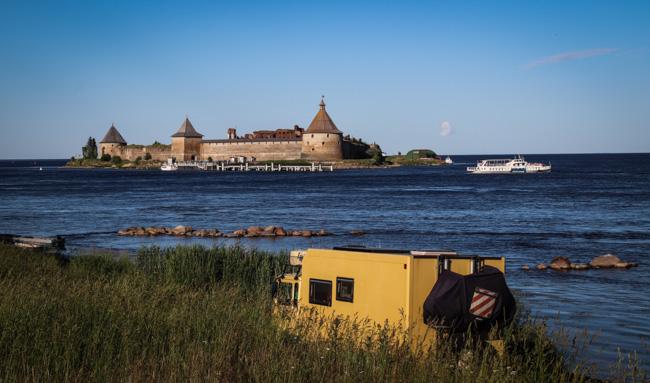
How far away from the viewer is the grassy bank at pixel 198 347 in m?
4.47

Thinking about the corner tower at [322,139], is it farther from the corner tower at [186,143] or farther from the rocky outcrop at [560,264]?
the rocky outcrop at [560,264]

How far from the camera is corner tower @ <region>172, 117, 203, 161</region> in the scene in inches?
3772

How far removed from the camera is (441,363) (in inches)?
193

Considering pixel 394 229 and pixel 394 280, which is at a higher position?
pixel 394 280

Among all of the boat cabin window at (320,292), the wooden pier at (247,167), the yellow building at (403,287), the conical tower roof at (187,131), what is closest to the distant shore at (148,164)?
the wooden pier at (247,167)

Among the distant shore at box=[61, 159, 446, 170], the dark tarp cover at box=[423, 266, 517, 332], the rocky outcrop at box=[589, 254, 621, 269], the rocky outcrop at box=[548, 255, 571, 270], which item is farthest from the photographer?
the distant shore at box=[61, 159, 446, 170]

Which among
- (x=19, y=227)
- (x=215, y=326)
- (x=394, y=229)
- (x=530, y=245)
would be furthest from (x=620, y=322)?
(x=19, y=227)

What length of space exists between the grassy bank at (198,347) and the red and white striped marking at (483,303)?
29 cm

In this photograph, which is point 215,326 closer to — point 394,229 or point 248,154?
point 394,229

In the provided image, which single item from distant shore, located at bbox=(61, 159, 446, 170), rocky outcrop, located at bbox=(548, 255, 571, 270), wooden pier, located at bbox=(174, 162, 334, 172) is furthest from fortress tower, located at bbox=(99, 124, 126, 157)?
rocky outcrop, located at bbox=(548, 255, 571, 270)

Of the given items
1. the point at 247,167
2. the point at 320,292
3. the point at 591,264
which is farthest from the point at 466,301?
the point at 247,167

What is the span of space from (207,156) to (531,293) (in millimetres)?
87876

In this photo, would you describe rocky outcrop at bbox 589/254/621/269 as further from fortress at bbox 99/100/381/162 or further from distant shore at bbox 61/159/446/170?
distant shore at bbox 61/159/446/170

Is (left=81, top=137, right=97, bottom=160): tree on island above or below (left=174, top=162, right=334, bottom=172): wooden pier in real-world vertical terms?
above
